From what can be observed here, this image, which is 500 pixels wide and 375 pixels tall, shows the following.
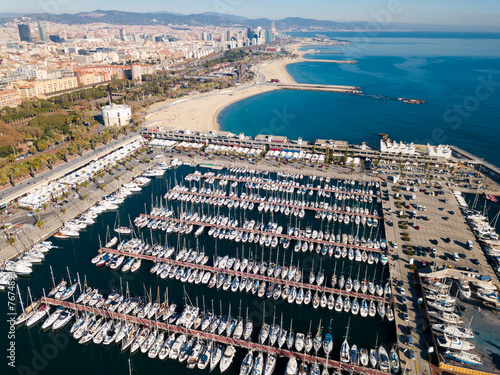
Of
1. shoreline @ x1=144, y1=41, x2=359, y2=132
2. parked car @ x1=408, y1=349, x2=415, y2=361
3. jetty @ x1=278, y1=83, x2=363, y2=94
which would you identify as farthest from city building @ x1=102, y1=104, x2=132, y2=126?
jetty @ x1=278, y1=83, x2=363, y2=94

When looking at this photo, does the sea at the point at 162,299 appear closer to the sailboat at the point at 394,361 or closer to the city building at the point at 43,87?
the sailboat at the point at 394,361

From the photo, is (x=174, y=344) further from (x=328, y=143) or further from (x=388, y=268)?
(x=328, y=143)

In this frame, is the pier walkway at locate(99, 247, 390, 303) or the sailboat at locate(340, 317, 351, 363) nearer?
the sailboat at locate(340, 317, 351, 363)

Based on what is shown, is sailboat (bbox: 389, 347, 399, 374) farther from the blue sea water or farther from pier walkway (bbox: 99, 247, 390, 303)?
the blue sea water

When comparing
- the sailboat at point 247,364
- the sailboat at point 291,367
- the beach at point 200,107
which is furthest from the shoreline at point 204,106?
the sailboat at point 291,367

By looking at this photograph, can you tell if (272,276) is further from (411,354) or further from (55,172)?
(55,172)

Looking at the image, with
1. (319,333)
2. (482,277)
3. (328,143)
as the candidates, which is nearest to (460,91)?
(328,143)

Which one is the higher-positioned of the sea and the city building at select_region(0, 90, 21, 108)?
the city building at select_region(0, 90, 21, 108)
